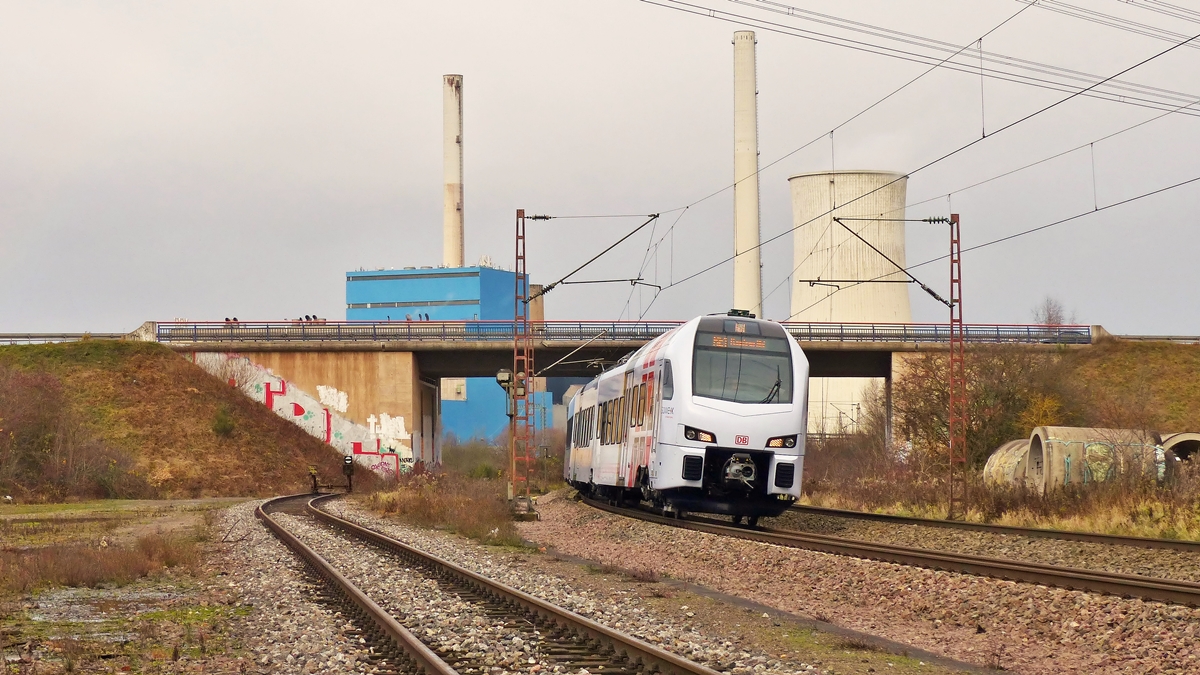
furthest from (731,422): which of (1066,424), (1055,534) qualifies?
(1066,424)

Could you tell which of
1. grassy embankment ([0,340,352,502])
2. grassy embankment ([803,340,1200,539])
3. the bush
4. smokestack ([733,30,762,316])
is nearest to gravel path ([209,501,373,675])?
grassy embankment ([803,340,1200,539])

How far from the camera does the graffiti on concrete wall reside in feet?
209

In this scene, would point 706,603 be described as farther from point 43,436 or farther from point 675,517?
point 43,436

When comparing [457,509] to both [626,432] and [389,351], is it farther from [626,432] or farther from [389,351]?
[389,351]

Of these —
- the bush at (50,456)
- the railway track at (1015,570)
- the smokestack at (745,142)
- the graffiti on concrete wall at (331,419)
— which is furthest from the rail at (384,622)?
the smokestack at (745,142)

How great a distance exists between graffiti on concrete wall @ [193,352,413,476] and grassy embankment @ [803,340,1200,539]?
21299mm

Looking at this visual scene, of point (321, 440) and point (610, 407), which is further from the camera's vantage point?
point (321, 440)

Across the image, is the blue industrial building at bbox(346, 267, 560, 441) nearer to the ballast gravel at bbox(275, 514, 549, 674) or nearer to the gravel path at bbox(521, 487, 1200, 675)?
the ballast gravel at bbox(275, 514, 549, 674)

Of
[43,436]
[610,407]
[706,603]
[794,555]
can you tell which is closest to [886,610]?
[706,603]

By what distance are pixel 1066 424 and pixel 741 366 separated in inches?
1402

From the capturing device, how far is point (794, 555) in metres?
18.0

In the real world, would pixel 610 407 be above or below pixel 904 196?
below

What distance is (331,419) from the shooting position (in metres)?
64.3

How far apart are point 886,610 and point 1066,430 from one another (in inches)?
883
